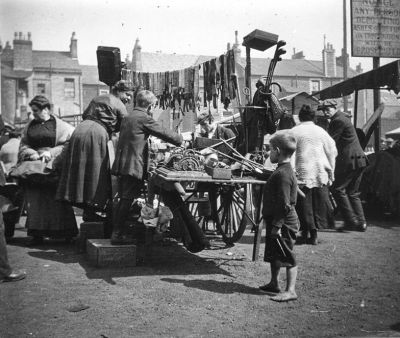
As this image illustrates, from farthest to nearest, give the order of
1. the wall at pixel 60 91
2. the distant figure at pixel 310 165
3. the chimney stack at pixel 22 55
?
the wall at pixel 60 91, the chimney stack at pixel 22 55, the distant figure at pixel 310 165

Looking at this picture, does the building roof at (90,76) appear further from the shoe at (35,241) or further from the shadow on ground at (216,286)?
the shadow on ground at (216,286)

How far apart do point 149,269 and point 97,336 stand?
74.6 inches

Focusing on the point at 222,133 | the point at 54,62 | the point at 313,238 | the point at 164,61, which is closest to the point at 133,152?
the point at 313,238

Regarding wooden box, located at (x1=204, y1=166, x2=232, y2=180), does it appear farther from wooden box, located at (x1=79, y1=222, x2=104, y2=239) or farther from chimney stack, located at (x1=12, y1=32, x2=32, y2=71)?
chimney stack, located at (x1=12, y1=32, x2=32, y2=71)

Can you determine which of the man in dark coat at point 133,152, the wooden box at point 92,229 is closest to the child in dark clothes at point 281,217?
the man in dark coat at point 133,152

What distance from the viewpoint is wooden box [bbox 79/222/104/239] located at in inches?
239

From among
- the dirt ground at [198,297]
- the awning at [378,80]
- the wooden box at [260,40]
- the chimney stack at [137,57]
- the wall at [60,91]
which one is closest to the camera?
the dirt ground at [198,297]

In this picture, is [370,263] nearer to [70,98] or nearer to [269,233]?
[269,233]

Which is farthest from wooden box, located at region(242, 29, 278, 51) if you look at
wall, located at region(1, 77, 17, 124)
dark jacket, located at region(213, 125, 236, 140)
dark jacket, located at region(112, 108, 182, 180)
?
wall, located at region(1, 77, 17, 124)

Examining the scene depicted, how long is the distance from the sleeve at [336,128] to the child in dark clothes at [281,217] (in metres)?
4.06

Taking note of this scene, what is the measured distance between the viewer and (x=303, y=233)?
6570 millimetres

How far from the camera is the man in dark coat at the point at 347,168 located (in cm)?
780

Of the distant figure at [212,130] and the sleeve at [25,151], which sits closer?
the sleeve at [25,151]

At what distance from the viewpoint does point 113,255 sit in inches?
199
